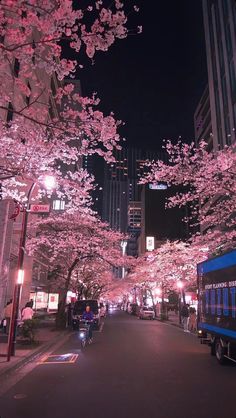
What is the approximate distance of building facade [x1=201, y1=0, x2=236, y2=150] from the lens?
4338cm

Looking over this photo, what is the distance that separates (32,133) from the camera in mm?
14438

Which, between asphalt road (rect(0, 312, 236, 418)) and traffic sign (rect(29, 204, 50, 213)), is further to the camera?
traffic sign (rect(29, 204, 50, 213))

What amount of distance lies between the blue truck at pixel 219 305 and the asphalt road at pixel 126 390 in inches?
27.9

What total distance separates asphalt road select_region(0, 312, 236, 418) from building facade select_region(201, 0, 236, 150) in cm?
3295

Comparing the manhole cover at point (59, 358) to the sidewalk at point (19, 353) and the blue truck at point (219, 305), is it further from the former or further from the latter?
the blue truck at point (219, 305)

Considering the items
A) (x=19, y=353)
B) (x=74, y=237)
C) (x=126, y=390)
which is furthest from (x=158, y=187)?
(x=126, y=390)

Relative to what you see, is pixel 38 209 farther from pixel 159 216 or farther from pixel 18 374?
pixel 159 216

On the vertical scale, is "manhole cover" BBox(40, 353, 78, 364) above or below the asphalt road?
below

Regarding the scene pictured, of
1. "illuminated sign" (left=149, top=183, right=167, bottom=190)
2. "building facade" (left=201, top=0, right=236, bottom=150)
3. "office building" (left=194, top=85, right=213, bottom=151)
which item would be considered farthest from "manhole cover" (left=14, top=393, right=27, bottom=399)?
"illuminated sign" (left=149, top=183, right=167, bottom=190)

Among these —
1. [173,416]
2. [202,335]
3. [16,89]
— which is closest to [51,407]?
[173,416]

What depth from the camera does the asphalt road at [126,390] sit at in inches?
274

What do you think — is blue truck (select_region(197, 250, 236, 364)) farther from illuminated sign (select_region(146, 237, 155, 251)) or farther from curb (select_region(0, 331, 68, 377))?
illuminated sign (select_region(146, 237, 155, 251))

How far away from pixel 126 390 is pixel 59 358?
618cm

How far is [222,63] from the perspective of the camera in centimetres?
4756
